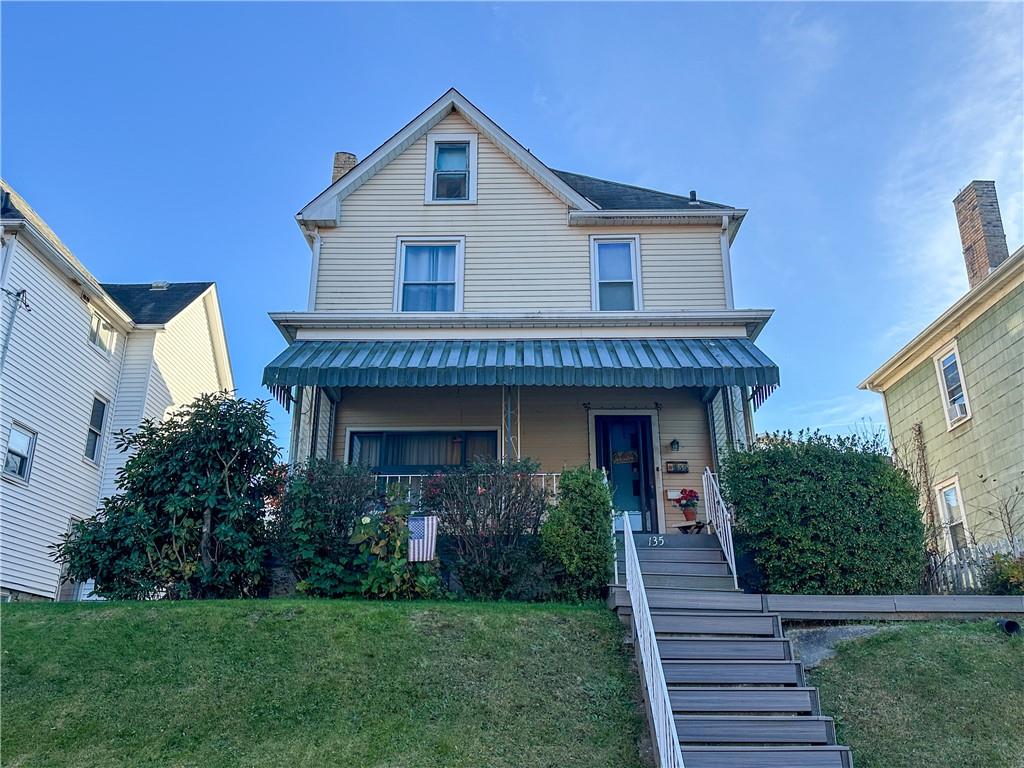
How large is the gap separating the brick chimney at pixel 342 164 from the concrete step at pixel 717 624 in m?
12.1

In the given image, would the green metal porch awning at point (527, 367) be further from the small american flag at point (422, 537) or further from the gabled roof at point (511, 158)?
the gabled roof at point (511, 158)

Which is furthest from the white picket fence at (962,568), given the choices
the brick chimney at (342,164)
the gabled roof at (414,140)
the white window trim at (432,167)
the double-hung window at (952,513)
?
the brick chimney at (342,164)

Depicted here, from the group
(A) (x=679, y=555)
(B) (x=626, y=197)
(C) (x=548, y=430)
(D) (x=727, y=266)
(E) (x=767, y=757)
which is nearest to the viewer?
(E) (x=767, y=757)

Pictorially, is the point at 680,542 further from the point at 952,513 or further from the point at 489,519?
the point at 952,513

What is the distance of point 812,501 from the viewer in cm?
960

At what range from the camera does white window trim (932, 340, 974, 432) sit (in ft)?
53.7

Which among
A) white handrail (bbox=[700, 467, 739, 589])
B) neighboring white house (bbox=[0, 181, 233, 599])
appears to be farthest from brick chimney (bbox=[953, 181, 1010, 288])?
neighboring white house (bbox=[0, 181, 233, 599])

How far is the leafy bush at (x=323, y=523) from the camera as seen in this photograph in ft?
32.7

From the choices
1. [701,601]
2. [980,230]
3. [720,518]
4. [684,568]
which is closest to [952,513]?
[980,230]

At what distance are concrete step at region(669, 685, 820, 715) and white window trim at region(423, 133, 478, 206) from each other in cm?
1073

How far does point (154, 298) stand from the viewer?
69.8ft

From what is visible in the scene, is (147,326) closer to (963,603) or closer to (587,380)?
(587,380)

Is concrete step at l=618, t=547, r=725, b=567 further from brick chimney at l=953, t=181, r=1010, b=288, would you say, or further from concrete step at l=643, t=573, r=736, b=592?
brick chimney at l=953, t=181, r=1010, b=288

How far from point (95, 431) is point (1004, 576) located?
17540 mm
